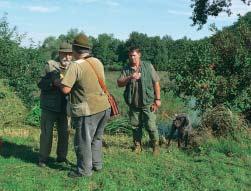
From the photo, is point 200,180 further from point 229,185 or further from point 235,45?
point 235,45

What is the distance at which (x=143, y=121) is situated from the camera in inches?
365

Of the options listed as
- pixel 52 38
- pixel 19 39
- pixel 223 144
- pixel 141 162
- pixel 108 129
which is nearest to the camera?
pixel 141 162

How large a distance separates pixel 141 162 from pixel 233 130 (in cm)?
331

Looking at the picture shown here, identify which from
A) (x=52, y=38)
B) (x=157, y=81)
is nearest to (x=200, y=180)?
(x=157, y=81)

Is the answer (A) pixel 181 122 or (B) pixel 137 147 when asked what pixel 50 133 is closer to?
(B) pixel 137 147

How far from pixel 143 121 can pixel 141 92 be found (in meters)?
0.59

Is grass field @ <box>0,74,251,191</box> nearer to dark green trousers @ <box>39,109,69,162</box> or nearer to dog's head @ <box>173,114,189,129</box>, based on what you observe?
dark green trousers @ <box>39,109,69,162</box>

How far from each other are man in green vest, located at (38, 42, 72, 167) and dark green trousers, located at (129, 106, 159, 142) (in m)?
1.50

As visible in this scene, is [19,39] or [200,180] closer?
[200,180]

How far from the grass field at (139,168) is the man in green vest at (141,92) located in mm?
572

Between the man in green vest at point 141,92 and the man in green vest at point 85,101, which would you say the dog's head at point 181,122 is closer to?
the man in green vest at point 141,92

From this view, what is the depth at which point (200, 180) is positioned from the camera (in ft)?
24.3

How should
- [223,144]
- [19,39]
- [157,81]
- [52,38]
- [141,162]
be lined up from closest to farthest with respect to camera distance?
1. [141,162]
2. [157,81]
3. [223,144]
4. [19,39]
5. [52,38]

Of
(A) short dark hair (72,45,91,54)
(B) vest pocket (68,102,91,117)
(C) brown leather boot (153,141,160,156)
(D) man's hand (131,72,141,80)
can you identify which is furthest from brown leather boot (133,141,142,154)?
(A) short dark hair (72,45,91,54)
